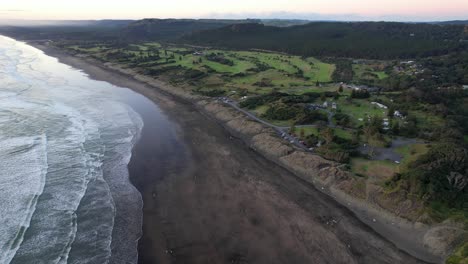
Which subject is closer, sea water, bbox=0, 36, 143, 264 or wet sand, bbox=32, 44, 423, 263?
sea water, bbox=0, 36, 143, 264

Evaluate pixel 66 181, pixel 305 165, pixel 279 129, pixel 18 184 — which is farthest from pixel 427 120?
pixel 18 184

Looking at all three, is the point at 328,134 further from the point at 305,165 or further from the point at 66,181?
the point at 66,181

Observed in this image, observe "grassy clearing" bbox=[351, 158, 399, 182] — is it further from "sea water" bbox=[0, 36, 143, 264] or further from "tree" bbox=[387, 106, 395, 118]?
"sea water" bbox=[0, 36, 143, 264]

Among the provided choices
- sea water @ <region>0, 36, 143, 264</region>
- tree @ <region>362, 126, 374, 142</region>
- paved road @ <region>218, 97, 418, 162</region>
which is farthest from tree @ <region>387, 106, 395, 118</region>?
sea water @ <region>0, 36, 143, 264</region>

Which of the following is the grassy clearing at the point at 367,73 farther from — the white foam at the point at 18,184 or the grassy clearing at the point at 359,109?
the white foam at the point at 18,184

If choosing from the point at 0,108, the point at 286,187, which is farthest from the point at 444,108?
the point at 0,108

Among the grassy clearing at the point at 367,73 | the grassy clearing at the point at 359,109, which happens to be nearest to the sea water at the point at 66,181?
the grassy clearing at the point at 359,109
